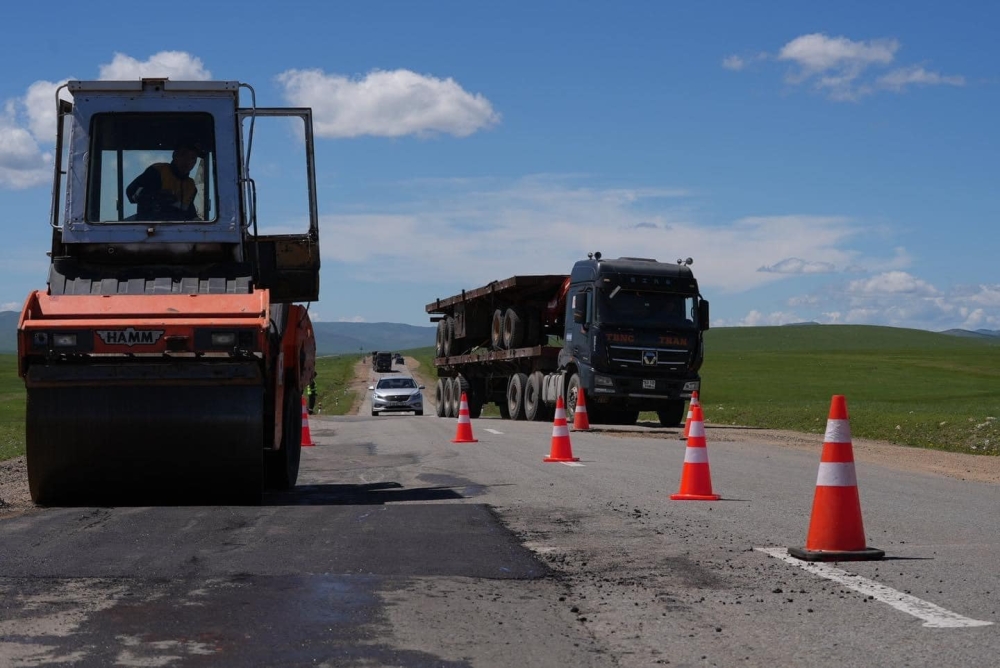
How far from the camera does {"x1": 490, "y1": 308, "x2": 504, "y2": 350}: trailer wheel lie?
33156mm

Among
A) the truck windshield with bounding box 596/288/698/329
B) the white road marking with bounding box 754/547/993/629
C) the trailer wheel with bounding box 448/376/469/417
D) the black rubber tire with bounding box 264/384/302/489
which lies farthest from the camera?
the trailer wheel with bounding box 448/376/469/417

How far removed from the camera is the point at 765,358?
102188 millimetres

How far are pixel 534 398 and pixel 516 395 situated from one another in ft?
5.58

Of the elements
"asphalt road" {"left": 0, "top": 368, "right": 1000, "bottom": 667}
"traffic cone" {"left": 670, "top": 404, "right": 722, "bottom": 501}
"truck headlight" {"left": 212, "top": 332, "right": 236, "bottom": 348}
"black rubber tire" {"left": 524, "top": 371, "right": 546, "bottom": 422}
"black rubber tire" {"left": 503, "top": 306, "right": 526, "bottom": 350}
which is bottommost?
"asphalt road" {"left": 0, "top": 368, "right": 1000, "bottom": 667}

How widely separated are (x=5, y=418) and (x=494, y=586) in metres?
35.5

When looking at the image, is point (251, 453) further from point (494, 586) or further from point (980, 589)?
point (980, 589)

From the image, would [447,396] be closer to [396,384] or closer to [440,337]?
[440,337]

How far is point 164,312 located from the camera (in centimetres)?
1020

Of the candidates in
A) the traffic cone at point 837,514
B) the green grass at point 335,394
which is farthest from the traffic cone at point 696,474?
the green grass at point 335,394

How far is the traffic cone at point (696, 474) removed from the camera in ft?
37.0

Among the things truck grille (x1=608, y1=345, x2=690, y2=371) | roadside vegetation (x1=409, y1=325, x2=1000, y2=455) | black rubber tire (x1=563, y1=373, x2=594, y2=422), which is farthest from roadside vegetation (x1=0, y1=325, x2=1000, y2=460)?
black rubber tire (x1=563, y1=373, x2=594, y2=422)

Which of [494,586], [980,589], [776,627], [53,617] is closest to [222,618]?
[53,617]

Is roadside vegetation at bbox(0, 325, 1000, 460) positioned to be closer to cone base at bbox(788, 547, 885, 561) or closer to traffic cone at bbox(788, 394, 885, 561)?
traffic cone at bbox(788, 394, 885, 561)

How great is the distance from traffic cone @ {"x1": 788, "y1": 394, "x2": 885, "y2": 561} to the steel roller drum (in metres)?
4.30
